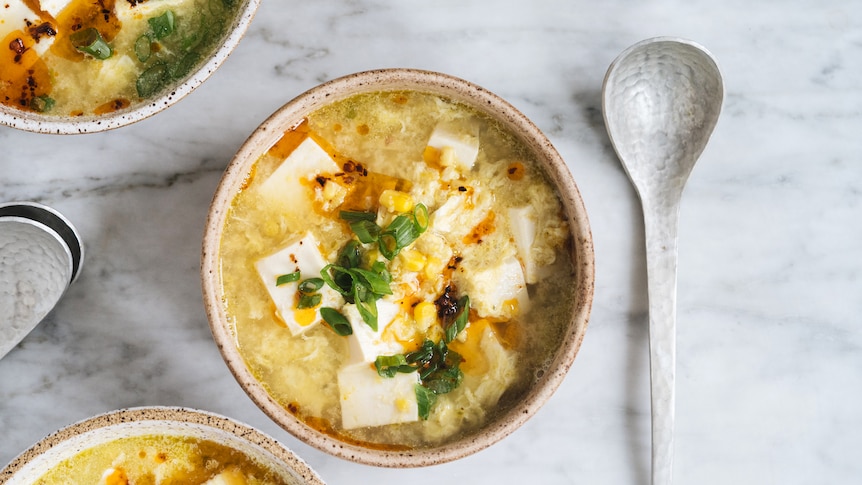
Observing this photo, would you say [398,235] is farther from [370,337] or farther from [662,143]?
[662,143]

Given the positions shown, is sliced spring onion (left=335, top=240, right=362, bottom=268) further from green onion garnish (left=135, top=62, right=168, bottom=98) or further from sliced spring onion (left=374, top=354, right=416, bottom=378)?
green onion garnish (left=135, top=62, right=168, bottom=98)

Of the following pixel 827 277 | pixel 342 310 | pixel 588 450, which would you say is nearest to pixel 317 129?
pixel 342 310

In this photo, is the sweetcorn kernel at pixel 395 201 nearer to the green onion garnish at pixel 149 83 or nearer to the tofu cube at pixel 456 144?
the tofu cube at pixel 456 144

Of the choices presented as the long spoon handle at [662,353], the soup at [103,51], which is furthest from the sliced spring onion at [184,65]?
the long spoon handle at [662,353]

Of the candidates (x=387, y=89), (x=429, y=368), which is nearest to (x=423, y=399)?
(x=429, y=368)

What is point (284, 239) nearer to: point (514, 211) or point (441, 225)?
point (441, 225)

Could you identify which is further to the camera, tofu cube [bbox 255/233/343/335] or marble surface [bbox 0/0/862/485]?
→ marble surface [bbox 0/0/862/485]

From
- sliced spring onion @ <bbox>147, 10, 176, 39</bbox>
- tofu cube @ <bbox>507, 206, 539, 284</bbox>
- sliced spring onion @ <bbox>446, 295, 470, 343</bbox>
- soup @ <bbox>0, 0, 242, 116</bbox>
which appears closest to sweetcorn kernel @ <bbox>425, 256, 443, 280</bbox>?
sliced spring onion @ <bbox>446, 295, 470, 343</bbox>
